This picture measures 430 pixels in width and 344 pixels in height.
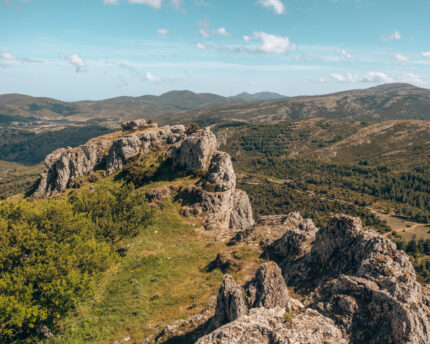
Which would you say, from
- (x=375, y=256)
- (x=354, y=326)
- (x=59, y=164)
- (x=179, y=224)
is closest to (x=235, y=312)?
(x=354, y=326)

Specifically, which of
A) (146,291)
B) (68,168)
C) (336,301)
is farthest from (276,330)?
(68,168)

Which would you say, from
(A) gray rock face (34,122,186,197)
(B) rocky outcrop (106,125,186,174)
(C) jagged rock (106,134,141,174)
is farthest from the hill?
(A) gray rock face (34,122,186,197)

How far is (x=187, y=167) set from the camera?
7206 cm

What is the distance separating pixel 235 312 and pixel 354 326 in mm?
8381

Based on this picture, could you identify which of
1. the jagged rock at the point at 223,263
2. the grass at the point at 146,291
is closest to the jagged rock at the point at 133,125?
the grass at the point at 146,291

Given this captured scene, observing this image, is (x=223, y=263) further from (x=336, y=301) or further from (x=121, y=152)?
(x=121, y=152)

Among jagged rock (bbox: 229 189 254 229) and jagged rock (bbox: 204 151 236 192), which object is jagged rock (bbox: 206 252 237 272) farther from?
jagged rock (bbox: 204 151 236 192)

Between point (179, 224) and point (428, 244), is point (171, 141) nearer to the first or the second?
point (179, 224)

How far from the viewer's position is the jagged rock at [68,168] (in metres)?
86.2

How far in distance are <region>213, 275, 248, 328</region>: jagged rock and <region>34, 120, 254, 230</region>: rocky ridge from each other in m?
36.2

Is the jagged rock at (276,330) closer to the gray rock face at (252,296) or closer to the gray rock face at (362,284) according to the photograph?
the gray rock face at (362,284)

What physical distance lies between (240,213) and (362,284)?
1964 inches

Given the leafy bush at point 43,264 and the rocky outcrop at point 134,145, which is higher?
the rocky outcrop at point 134,145

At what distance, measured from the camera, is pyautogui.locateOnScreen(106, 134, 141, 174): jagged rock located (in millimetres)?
Result: 82750
